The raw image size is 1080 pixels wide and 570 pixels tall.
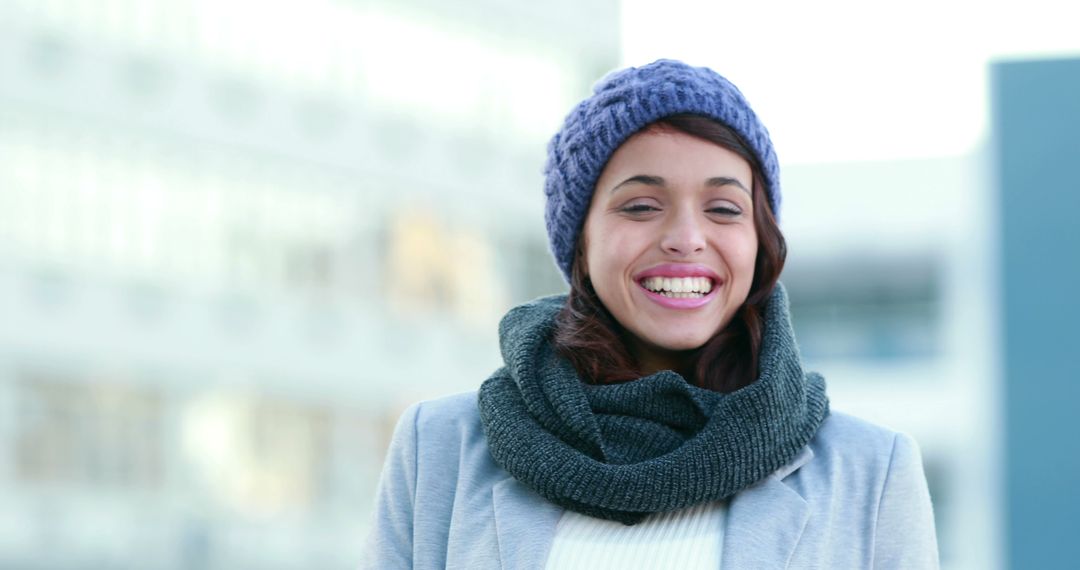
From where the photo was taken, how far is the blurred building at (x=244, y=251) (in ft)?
76.6

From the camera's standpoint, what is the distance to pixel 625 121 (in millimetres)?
3000

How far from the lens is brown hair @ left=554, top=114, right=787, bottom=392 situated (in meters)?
3.00

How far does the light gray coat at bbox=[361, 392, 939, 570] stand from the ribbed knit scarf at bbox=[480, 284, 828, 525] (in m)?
0.06

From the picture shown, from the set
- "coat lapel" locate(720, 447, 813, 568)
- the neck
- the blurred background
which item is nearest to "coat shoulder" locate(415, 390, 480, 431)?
the neck

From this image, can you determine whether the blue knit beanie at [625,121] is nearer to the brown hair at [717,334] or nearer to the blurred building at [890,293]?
the brown hair at [717,334]

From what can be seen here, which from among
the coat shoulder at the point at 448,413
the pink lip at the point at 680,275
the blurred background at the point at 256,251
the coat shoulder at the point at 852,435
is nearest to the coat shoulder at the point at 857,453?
the coat shoulder at the point at 852,435

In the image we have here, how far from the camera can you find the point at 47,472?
23016 mm

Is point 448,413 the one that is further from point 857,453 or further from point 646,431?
point 857,453

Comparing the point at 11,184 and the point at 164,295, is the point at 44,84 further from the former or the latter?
the point at 164,295

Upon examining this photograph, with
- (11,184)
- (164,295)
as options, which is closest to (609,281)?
(11,184)

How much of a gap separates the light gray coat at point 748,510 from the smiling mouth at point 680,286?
0.34 m

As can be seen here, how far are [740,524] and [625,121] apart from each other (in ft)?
2.31

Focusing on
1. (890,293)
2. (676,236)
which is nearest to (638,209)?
(676,236)

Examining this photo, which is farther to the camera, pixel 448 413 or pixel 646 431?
pixel 448 413
